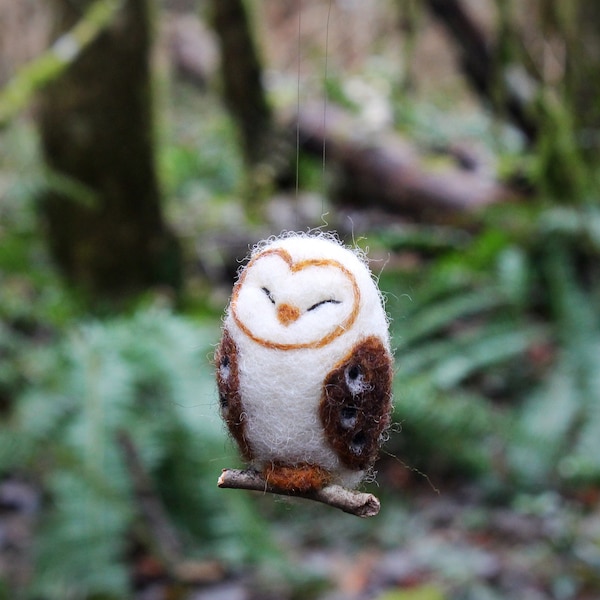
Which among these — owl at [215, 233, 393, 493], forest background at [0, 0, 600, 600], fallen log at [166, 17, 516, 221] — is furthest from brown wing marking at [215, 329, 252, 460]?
fallen log at [166, 17, 516, 221]

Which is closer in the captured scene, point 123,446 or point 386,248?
point 123,446

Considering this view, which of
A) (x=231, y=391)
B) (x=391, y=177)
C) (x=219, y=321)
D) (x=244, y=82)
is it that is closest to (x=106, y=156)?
(x=244, y=82)

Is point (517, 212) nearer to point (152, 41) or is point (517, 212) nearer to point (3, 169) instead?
point (152, 41)

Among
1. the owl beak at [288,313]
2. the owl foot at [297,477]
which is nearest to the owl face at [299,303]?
the owl beak at [288,313]

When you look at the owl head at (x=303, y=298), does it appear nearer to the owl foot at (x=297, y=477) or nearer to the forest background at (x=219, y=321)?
the owl foot at (x=297, y=477)

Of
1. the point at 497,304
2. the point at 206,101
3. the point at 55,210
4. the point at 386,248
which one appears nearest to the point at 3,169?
the point at 55,210

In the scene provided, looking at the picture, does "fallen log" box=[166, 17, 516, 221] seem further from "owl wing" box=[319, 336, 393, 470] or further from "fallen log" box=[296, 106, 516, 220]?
"owl wing" box=[319, 336, 393, 470]

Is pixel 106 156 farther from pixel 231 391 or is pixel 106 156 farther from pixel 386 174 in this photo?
pixel 231 391
